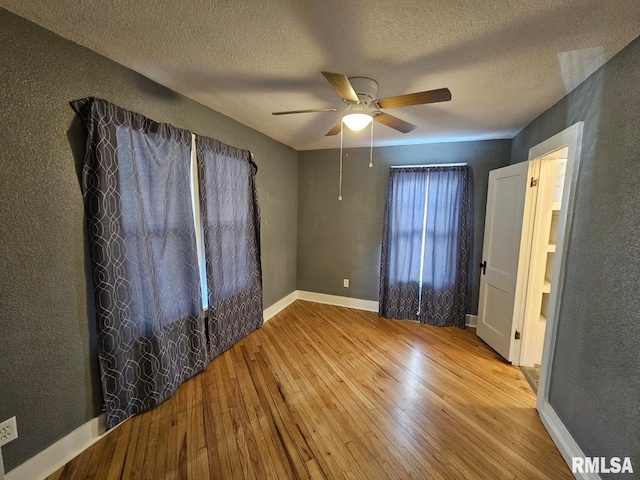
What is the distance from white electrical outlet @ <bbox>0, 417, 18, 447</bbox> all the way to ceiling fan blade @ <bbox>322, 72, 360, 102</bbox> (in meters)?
2.38

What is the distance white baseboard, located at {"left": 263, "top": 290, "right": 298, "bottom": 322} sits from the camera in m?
3.56

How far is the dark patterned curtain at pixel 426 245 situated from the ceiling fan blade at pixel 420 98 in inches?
78.1

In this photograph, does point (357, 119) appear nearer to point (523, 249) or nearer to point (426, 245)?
point (523, 249)

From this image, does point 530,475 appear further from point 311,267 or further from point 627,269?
point 311,267

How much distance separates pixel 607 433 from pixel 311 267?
3.39 m

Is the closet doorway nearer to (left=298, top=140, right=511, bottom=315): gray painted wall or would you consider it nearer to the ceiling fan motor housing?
(left=298, top=140, right=511, bottom=315): gray painted wall

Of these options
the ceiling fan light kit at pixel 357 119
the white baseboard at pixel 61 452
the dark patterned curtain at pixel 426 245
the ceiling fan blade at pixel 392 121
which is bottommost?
the white baseboard at pixel 61 452

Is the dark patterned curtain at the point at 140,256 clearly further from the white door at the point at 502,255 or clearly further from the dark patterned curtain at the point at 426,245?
the white door at the point at 502,255

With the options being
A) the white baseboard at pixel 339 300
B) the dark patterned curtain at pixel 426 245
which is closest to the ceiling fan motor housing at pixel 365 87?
the dark patterned curtain at pixel 426 245

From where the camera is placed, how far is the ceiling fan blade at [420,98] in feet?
4.76

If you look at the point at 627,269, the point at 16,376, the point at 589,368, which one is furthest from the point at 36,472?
the point at 627,269

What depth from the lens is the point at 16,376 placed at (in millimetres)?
1331

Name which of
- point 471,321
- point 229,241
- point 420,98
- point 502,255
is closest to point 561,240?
point 502,255

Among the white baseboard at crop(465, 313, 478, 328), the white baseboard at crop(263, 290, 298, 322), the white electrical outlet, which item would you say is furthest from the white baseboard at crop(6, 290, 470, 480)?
the white baseboard at crop(465, 313, 478, 328)
